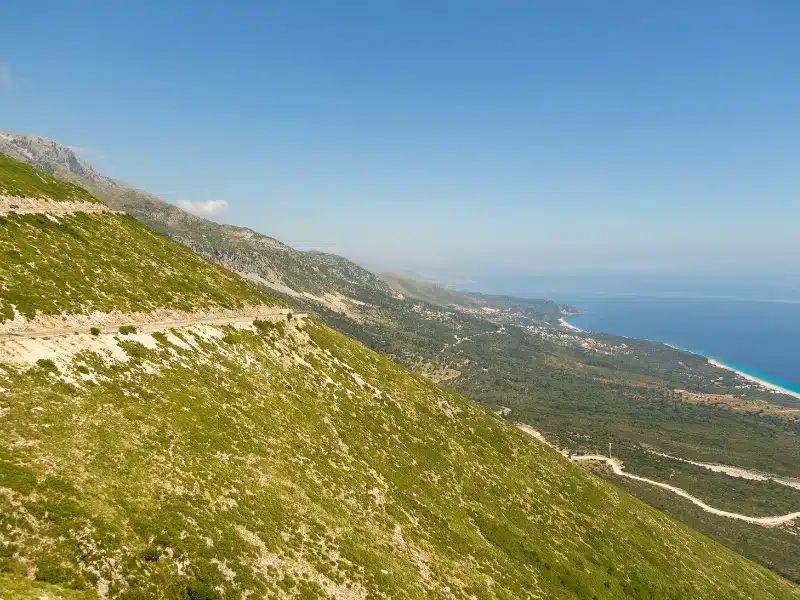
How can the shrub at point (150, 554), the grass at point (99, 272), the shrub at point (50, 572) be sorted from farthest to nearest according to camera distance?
the grass at point (99, 272) < the shrub at point (150, 554) < the shrub at point (50, 572)

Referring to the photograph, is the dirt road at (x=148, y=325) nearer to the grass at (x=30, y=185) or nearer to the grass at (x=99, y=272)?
the grass at (x=99, y=272)

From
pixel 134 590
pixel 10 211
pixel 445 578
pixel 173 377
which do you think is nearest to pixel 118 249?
pixel 10 211

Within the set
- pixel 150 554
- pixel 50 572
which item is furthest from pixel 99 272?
pixel 50 572

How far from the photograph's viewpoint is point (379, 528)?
157 ft

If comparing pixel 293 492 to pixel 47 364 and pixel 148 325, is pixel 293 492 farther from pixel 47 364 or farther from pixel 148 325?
pixel 148 325

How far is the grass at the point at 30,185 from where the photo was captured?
71.1 meters

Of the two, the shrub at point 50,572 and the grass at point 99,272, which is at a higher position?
the grass at point 99,272

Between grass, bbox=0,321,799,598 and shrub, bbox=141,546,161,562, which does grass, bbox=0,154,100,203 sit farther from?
shrub, bbox=141,546,161,562

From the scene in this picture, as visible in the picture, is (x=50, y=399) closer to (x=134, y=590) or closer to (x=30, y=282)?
(x=134, y=590)

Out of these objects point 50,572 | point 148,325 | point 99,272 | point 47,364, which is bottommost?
point 50,572

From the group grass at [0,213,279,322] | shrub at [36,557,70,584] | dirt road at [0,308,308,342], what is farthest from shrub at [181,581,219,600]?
grass at [0,213,279,322]

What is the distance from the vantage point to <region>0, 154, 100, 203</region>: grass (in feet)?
233

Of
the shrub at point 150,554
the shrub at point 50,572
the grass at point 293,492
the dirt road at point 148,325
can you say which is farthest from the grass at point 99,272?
the shrub at point 150,554

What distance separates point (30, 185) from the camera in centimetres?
7794
